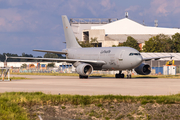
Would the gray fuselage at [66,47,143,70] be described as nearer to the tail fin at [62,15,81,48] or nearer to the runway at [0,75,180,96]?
the tail fin at [62,15,81,48]

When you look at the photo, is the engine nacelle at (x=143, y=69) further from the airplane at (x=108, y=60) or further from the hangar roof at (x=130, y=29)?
the hangar roof at (x=130, y=29)

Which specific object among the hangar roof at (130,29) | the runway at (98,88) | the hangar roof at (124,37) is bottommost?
the runway at (98,88)

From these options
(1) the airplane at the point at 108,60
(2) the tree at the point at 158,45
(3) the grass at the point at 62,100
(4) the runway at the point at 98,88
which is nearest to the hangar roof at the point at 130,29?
(2) the tree at the point at 158,45

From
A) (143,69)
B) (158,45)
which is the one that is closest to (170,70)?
(143,69)

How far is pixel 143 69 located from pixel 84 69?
8261 mm

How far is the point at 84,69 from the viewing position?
1613 inches

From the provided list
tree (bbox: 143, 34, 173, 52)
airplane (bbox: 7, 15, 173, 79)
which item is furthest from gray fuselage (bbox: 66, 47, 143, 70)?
tree (bbox: 143, 34, 173, 52)

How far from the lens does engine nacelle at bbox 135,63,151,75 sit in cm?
4185

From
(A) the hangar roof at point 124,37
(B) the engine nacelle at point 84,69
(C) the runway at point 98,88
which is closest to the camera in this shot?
(C) the runway at point 98,88

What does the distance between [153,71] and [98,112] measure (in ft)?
175

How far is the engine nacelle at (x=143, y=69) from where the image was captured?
41.8 meters

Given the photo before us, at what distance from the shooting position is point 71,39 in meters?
50.6

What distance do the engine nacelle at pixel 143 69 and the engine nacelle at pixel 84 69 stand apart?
21.7ft

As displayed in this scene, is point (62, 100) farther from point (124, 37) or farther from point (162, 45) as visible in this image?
point (124, 37)
